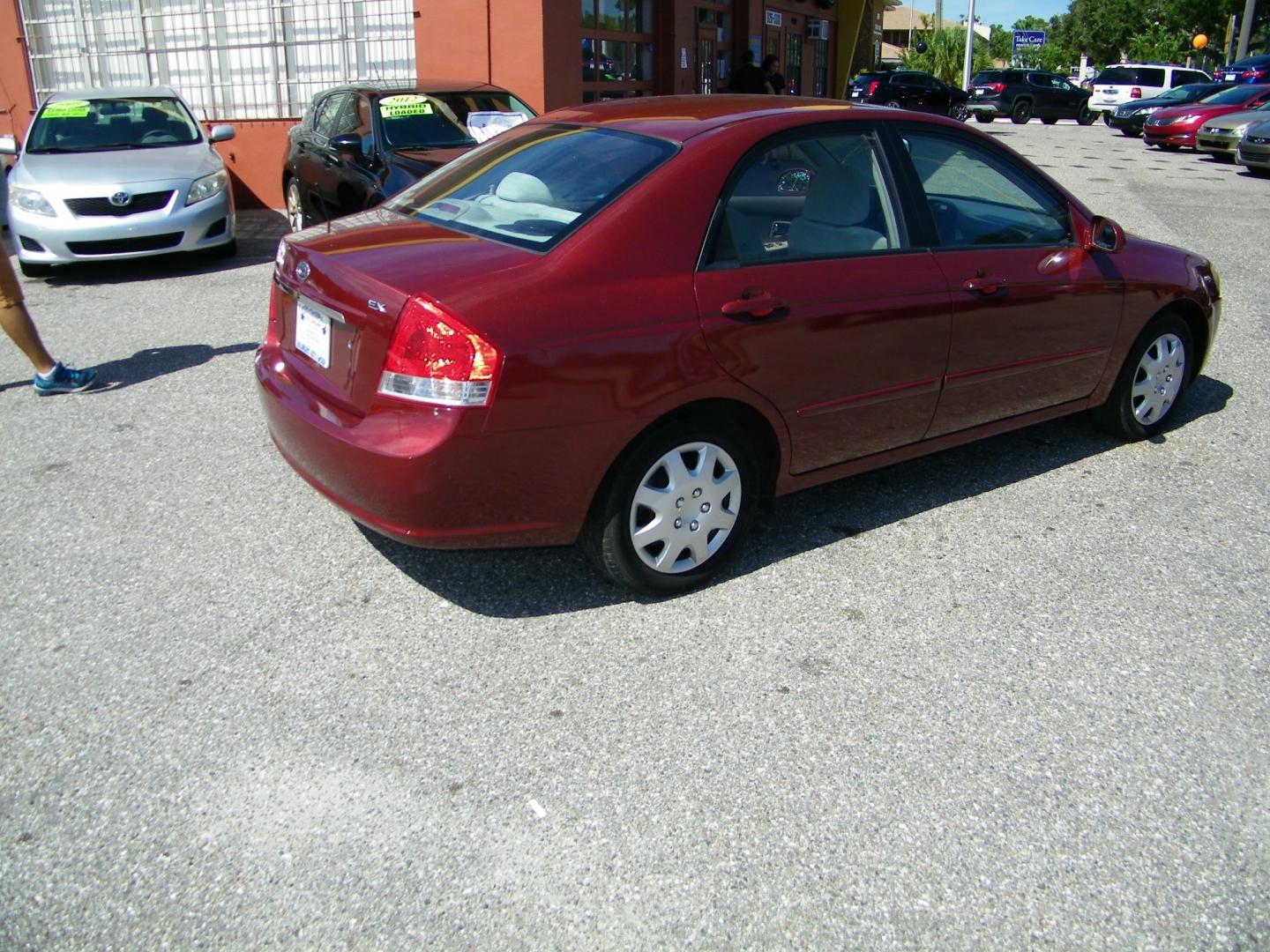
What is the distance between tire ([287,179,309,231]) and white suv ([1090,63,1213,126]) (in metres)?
30.1

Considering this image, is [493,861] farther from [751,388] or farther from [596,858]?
[751,388]

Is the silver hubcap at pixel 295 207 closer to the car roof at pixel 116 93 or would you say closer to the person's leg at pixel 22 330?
the car roof at pixel 116 93

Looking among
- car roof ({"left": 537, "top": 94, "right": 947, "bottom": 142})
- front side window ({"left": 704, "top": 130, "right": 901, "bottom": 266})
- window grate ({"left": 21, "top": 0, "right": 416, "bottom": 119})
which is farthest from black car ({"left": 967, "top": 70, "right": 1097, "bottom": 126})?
front side window ({"left": 704, "top": 130, "right": 901, "bottom": 266})

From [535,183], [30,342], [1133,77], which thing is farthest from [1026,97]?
[535,183]

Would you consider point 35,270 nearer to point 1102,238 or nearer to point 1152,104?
point 1102,238

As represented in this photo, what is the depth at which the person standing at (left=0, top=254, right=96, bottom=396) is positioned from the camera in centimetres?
590

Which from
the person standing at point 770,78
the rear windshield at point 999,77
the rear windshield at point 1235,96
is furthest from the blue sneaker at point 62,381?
the rear windshield at point 999,77

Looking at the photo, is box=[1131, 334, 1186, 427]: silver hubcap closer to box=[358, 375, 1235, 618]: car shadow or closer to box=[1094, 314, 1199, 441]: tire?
box=[1094, 314, 1199, 441]: tire

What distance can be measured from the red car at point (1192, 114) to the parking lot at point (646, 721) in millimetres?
20655

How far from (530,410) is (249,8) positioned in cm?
1279

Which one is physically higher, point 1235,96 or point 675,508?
point 1235,96

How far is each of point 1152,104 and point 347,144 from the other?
24.4m

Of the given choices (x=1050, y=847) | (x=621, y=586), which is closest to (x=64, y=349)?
(x=621, y=586)

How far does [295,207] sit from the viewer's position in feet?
35.6
